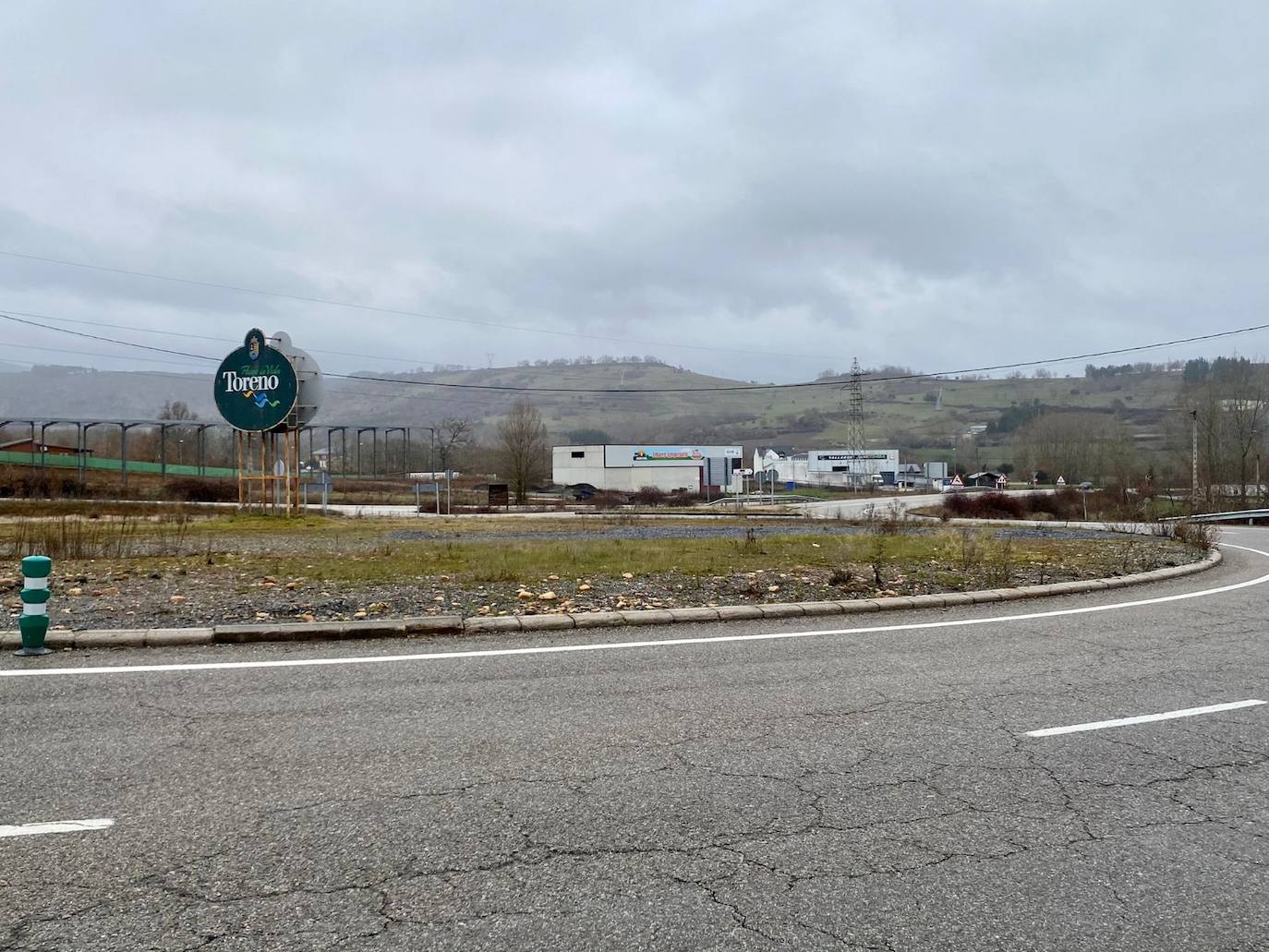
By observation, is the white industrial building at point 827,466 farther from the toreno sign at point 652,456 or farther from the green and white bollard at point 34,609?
the green and white bollard at point 34,609

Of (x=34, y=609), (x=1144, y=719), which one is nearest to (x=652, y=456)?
(x=34, y=609)

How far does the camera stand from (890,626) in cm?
977

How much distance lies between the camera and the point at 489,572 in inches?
541

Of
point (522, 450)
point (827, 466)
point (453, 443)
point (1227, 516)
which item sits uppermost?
point (453, 443)

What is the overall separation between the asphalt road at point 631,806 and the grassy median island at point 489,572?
111 inches

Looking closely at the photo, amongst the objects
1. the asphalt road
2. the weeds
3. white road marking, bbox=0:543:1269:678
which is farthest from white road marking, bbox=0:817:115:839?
the weeds

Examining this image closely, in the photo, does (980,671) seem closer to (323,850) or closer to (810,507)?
(323,850)

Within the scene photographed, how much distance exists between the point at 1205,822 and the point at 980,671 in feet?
10.5

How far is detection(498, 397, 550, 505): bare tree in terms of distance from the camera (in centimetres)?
6888

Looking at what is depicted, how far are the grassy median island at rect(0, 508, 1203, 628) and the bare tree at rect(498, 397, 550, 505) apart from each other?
43.7 meters

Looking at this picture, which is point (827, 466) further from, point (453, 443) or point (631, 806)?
point (631, 806)

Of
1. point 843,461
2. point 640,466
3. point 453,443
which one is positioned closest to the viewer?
point 640,466

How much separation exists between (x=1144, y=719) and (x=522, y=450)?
6652cm

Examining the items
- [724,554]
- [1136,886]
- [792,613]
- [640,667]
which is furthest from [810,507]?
[1136,886]
